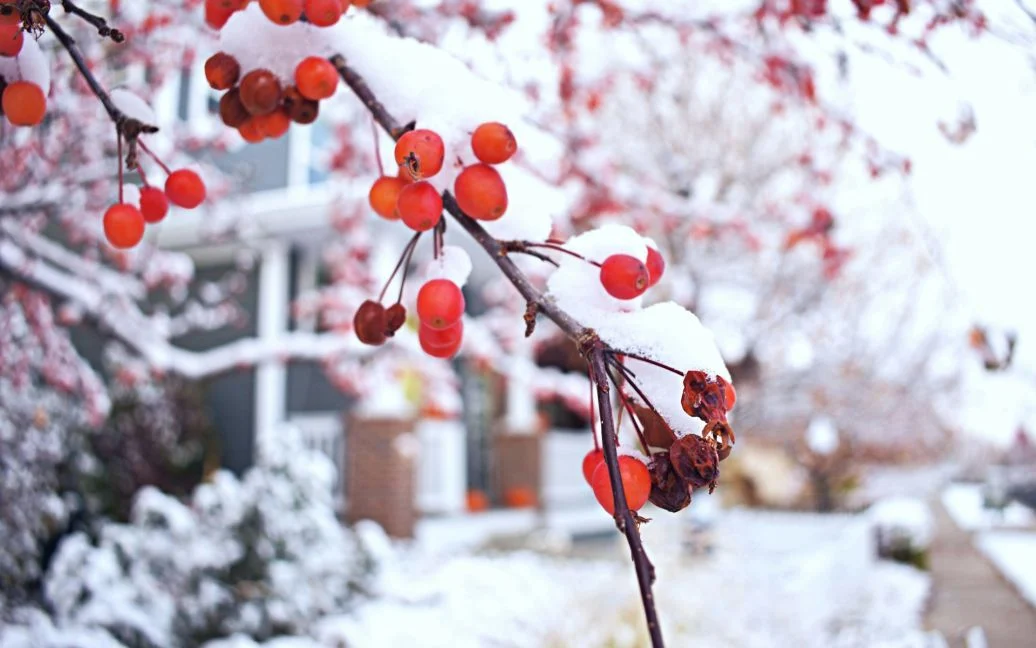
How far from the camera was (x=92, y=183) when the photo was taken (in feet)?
11.8

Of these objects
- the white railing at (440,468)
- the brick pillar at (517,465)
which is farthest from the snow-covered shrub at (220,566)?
the brick pillar at (517,465)

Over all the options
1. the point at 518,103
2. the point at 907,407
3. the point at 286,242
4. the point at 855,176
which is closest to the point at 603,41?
the point at 855,176

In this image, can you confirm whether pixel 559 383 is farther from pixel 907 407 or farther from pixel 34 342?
pixel 907 407

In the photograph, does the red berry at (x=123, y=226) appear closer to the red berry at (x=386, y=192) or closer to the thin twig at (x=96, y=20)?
the thin twig at (x=96, y=20)

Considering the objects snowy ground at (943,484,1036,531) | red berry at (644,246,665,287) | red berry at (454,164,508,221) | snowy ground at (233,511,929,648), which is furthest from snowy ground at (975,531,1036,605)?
red berry at (454,164,508,221)

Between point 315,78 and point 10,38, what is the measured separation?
401 millimetres

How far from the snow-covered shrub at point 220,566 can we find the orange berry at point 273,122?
296cm

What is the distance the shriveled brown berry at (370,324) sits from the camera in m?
1.13

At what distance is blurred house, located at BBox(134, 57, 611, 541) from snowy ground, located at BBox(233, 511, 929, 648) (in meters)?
2.09

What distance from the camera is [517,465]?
1102cm

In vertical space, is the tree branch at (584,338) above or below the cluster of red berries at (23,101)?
below

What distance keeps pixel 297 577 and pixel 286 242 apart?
6669 millimetres

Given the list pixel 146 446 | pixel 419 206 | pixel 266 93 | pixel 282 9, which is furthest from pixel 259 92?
pixel 146 446

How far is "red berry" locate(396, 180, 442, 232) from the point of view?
0.96 meters
